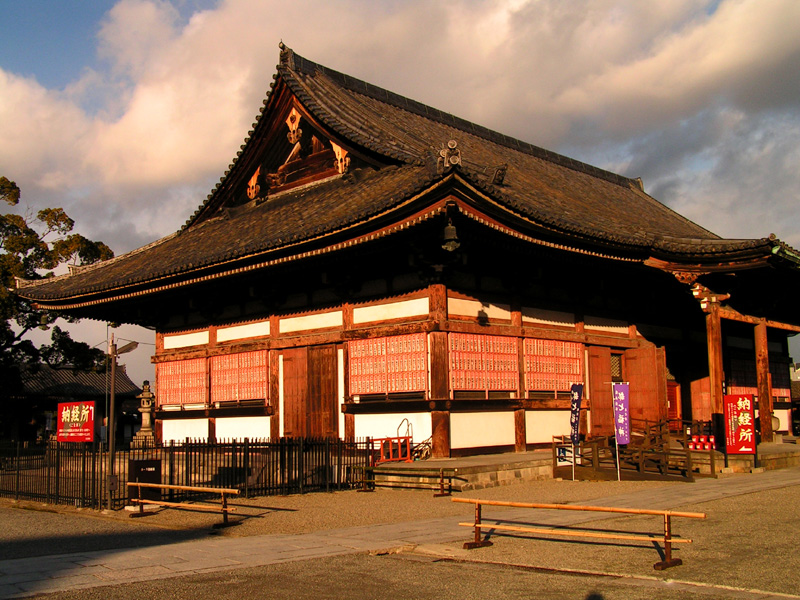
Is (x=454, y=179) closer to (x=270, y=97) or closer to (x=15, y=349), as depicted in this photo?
(x=270, y=97)

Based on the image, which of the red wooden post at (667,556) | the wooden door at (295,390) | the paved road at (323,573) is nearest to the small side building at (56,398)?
the wooden door at (295,390)

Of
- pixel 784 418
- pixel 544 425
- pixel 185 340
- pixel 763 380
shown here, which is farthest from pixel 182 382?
pixel 784 418

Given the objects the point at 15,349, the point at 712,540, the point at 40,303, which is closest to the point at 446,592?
the point at 712,540

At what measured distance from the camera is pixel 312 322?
20328mm

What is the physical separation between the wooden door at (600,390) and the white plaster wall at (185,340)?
452 inches

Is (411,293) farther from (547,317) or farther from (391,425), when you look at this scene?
(547,317)

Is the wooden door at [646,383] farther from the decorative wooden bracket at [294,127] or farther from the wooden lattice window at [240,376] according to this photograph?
the decorative wooden bracket at [294,127]

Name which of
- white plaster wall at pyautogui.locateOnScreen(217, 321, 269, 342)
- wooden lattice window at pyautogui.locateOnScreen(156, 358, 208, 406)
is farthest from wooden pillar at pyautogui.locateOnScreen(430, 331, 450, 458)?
wooden lattice window at pyautogui.locateOnScreen(156, 358, 208, 406)

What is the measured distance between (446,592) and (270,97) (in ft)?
59.1

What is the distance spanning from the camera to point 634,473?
16.4m

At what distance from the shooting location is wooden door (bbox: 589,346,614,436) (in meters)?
21.0

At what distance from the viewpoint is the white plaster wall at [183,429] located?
2331 centimetres

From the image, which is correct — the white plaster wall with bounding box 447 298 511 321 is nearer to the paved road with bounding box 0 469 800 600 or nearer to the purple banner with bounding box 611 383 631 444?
the purple banner with bounding box 611 383 631 444

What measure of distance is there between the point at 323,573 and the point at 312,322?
12523mm
